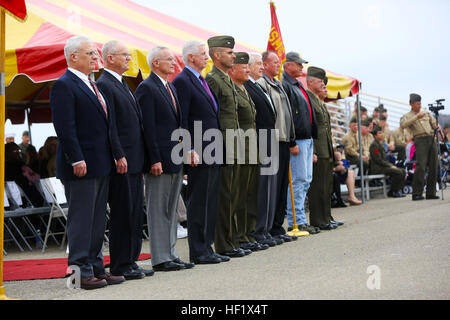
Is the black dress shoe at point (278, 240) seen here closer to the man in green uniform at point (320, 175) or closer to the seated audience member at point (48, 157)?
the man in green uniform at point (320, 175)

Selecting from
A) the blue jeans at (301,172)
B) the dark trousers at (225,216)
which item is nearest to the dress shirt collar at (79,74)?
the dark trousers at (225,216)

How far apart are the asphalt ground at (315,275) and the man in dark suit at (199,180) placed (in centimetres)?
35

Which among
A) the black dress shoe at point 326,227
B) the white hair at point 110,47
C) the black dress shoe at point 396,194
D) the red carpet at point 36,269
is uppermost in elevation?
the white hair at point 110,47

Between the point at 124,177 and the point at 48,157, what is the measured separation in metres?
6.07

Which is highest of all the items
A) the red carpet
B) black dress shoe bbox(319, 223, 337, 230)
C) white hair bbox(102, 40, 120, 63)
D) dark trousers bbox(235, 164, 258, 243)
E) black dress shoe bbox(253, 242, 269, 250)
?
white hair bbox(102, 40, 120, 63)

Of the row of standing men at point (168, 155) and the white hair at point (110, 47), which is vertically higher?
the white hair at point (110, 47)

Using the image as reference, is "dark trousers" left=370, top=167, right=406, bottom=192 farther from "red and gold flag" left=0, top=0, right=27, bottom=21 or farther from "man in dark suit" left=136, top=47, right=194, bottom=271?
"red and gold flag" left=0, top=0, right=27, bottom=21

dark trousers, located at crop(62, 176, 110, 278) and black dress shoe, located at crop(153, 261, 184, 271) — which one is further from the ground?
dark trousers, located at crop(62, 176, 110, 278)

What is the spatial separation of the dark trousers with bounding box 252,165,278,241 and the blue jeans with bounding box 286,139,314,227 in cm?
99

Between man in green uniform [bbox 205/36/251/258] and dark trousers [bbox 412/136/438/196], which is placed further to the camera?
dark trousers [bbox 412/136/438/196]

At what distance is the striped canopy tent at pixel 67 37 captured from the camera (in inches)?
352

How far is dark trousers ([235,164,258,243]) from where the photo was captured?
8328mm

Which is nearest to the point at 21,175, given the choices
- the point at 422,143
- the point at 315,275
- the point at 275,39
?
the point at 275,39

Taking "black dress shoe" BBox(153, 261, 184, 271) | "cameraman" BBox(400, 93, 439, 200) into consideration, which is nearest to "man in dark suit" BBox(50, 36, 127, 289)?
"black dress shoe" BBox(153, 261, 184, 271)
